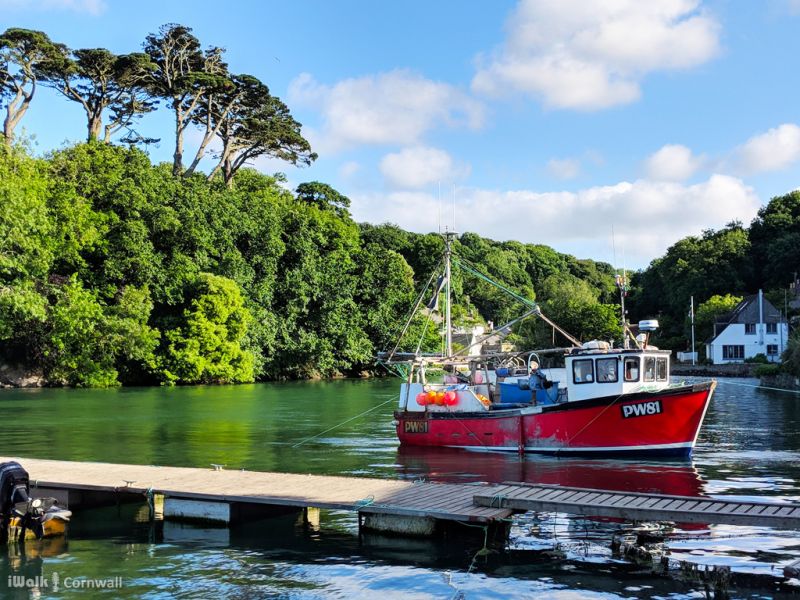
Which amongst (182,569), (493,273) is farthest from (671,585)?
(493,273)

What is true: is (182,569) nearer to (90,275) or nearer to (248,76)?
(90,275)

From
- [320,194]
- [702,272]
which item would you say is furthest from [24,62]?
[702,272]

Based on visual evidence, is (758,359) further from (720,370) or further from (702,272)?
(702,272)

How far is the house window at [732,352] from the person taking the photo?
98.1m

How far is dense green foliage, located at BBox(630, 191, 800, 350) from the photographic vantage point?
11206cm

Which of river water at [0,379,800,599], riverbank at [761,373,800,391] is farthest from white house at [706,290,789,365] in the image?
river water at [0,379,800,599]

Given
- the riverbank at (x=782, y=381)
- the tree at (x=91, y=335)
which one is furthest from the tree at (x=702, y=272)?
the tree at (x=91, y=335)

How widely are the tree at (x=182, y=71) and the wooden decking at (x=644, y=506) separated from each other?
72583mm

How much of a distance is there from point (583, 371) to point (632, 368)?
1.47 meters

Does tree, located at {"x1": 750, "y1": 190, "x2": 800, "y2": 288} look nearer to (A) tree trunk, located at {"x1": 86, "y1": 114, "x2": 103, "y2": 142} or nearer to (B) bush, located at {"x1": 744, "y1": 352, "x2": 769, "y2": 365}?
(B) bush, located at {"x1": 744, "y1": 352, "x2": 769, "y2": 365}

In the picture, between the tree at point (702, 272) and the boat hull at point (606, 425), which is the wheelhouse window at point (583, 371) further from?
the tree at point (702, 272)

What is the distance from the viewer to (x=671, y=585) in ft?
42.6

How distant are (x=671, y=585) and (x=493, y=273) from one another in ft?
498

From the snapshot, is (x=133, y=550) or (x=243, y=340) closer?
(x=133, y=550)
